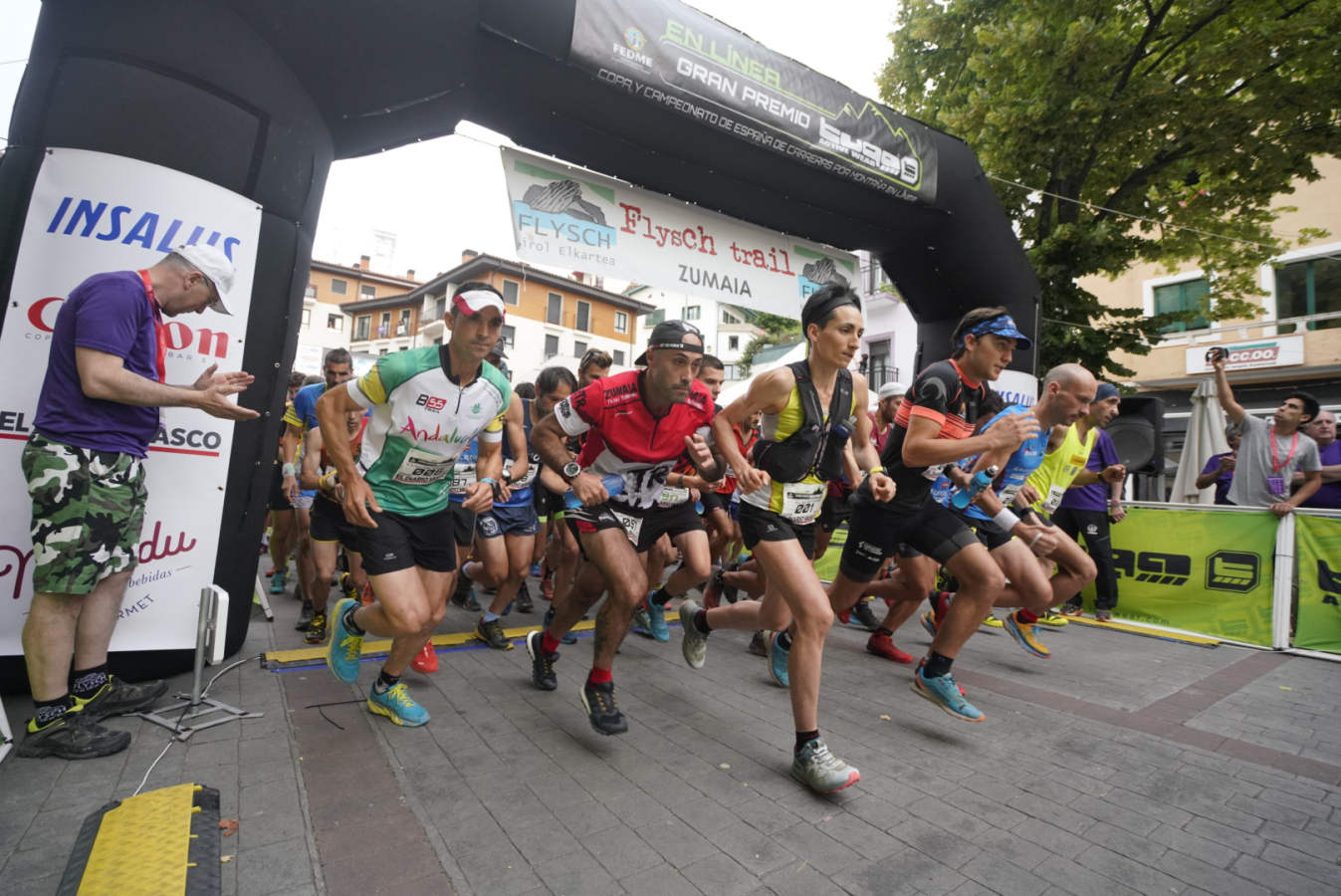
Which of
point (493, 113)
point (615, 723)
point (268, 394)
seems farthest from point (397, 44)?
point (615, 723)

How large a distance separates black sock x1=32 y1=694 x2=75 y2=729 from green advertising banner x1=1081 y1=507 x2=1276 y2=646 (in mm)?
8622

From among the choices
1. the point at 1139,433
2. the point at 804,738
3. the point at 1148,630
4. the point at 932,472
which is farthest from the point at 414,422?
the point at 1139,433

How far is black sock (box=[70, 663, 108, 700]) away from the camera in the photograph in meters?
3.06

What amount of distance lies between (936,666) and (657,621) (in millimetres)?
2479

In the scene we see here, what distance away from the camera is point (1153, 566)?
689 cm

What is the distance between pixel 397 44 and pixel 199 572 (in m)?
3.72

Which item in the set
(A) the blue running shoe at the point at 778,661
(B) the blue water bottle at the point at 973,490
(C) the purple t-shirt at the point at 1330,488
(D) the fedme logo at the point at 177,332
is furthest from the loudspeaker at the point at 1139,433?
(D) the fedme logo at the point at 177,332

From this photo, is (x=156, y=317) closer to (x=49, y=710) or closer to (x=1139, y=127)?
(x=49, y=710)

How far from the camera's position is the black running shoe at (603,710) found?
3.23 metres

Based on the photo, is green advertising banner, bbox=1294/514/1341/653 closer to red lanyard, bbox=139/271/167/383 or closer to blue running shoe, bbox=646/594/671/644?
blue running shoe, bbox=646/594/671/644

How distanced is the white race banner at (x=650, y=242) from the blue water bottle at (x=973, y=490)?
462 centimetres

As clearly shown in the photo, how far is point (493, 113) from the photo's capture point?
18.1 ft

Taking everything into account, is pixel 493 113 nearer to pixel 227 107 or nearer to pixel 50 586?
pixel 227 107

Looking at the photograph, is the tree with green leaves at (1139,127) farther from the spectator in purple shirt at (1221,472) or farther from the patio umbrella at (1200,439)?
the spectator in purple shirt at (1221,472)
